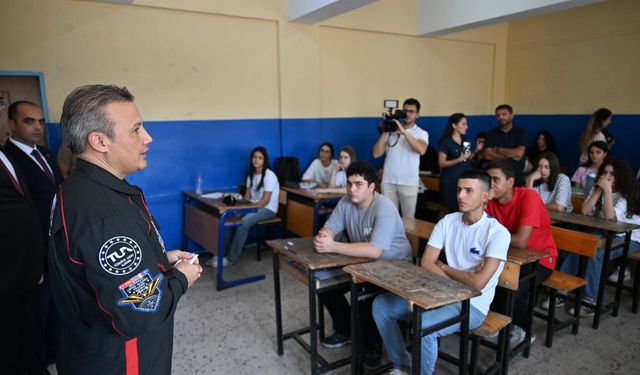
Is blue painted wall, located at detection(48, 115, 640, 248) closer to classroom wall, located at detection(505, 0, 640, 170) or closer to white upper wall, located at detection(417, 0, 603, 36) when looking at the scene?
classroom wall, located at detection(505, 0, 640, 170)

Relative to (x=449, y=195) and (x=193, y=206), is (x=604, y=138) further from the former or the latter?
(x=193, y=206)

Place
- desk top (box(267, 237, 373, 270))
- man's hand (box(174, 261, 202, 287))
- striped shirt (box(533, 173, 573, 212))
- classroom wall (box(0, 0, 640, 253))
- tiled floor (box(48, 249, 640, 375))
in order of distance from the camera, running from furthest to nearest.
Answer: classroom wall (box(0, 0, 640, 253)), striped shirt (box(533, 173, 573, 212)), tiled floor (box(48, 249, 640, 375)), desk top (box(267, 237, 373, 270)), man's hand (box(174, 261, 202, 287))

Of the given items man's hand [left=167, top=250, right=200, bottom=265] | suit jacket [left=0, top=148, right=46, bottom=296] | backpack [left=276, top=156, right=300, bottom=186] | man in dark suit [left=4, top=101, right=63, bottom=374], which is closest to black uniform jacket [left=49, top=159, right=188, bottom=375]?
man's hand [left=167, top=250, right=200, bottom=265]

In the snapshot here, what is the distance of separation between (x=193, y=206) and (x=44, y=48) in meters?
1.84

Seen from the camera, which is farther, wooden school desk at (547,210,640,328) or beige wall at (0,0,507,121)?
beige wall at (0,0,507,121)

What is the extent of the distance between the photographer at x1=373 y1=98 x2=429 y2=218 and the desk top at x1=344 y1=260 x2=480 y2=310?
1888 mm

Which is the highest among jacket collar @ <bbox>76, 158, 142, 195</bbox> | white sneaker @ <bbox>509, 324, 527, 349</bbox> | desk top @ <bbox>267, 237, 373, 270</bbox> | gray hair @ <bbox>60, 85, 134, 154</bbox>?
gray hair @ <bbox>60, 85, 134, 154</bbox>

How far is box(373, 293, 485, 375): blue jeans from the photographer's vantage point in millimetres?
1918

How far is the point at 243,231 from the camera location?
406 cm

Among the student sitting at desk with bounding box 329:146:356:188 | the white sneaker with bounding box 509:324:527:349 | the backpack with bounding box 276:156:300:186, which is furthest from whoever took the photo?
the backpack with bounding box 276:156:300:186

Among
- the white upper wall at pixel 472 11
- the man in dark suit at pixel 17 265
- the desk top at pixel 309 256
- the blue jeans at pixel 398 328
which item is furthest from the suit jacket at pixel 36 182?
the white upper wall at pixel 472 11

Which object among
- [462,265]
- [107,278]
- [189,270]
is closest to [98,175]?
[107,278]

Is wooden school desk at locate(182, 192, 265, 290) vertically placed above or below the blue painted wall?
below

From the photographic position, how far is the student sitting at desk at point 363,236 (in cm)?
226
